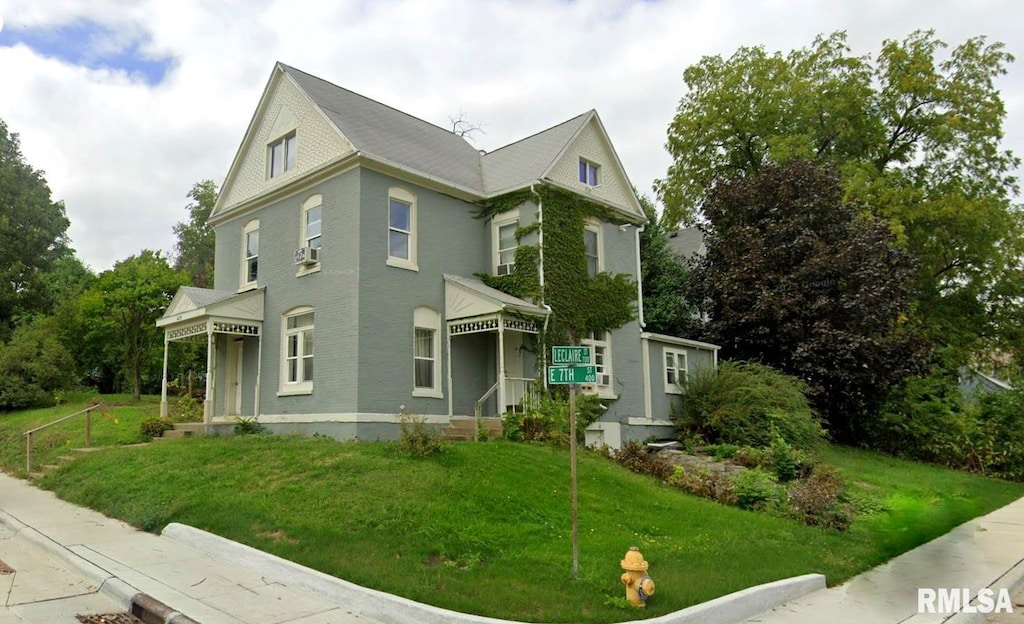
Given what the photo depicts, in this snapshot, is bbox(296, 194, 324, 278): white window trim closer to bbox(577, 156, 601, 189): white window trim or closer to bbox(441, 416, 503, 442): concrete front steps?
bbox(441, 416, 503, 442): concrete front steps

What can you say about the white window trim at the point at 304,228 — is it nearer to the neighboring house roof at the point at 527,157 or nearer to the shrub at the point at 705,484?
the neighboring house roof at the point at 527,157

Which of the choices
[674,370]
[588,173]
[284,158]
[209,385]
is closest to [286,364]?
[209,385]

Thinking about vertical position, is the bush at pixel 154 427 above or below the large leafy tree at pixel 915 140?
below

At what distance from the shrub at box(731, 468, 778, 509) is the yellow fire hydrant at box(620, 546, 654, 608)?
5.79 metres

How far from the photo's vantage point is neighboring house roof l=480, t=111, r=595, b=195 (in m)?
18.3

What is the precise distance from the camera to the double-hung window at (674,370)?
821 inches

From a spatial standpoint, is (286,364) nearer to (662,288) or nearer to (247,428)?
(247,428)

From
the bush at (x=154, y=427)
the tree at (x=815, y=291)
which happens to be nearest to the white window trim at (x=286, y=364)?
the bush at (x=154, y=427)

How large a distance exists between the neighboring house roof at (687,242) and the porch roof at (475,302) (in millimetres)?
18114

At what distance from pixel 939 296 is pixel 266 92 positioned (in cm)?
2483

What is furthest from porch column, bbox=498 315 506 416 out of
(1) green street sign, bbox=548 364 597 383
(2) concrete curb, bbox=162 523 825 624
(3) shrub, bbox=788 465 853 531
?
(1) green street sign, bbox=548 364 597 383

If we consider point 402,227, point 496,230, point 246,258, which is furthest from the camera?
point 246,258

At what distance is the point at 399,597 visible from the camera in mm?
6617

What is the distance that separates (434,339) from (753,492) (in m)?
7.92
